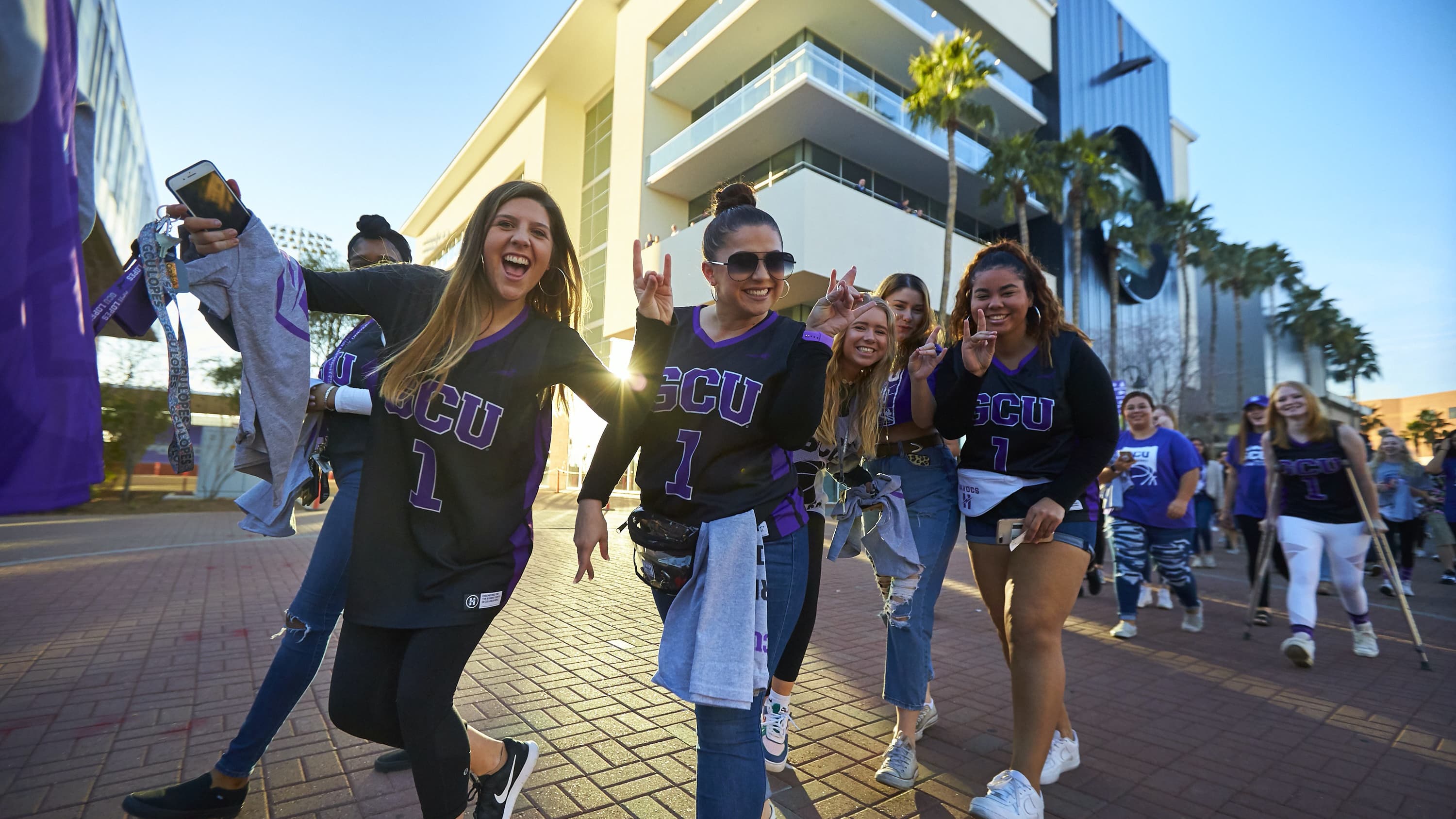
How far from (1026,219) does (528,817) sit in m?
30.6

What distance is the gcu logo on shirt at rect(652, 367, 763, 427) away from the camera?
2016 millimetres

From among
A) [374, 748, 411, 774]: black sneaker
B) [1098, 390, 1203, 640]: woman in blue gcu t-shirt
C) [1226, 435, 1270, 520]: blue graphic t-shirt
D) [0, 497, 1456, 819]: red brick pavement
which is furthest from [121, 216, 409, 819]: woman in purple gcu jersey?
[1226, 435, 1270, 520]: blue graphic t-shirt

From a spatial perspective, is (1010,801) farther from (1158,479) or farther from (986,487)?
(1158,479)

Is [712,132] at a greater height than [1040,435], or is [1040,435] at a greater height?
[712,132]

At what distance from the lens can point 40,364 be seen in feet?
5.30

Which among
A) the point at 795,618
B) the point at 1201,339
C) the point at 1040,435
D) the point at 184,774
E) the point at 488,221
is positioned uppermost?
the point at 1201,339

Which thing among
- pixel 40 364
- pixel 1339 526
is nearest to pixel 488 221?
pixel 40 364

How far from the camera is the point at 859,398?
2.95 m

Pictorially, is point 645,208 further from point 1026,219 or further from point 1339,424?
point 1339,424

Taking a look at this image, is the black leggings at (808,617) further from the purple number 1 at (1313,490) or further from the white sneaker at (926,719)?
the purple number 1 at (1313,490)

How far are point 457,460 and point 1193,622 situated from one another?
6.56m

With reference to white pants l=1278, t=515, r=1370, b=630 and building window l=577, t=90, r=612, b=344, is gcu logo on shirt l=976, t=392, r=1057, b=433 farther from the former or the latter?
building window l=577, t=90, r=612, b=344

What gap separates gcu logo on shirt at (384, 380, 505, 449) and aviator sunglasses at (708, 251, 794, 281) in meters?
0.82

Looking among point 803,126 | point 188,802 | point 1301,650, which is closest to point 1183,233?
point 803,126
